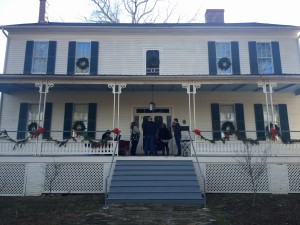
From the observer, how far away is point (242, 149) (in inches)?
456

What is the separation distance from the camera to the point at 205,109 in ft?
48.8

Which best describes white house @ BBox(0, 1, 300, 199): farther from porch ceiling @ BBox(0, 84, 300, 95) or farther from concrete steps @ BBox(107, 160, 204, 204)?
concrete steps @ BBox(107, 160, 204, 204)

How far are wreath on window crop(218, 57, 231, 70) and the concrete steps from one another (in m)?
6.34

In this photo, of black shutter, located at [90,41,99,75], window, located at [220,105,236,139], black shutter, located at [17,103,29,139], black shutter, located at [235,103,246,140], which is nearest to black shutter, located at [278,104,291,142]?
black shutter, located at [235,103,246,140]

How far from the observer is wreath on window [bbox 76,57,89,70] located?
49.4 feet

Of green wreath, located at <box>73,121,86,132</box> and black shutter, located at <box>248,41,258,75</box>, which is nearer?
green wreath, located at <box>73,121,86,132</box>

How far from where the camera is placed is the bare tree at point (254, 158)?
1101cm

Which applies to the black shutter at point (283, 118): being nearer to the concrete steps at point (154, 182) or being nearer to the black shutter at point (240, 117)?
the black shutter at point (240, 117)

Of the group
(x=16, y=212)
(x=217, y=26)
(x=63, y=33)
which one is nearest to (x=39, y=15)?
(x=63, y=33)

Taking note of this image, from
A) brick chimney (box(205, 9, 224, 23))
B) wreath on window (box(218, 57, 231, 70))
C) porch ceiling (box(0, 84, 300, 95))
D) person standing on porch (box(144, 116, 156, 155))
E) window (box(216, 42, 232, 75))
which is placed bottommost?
person standing on porch (box(144, 116, 156, 155))

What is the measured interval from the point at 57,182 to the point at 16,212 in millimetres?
2826

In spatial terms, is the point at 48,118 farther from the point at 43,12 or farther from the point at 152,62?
the point at 43,12

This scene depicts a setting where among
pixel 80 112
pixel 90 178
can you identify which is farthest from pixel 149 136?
pixel 80 112

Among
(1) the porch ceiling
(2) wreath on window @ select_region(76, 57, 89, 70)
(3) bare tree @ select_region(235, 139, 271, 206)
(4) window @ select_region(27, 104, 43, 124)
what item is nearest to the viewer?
(3) bare tree @ select_region(235, 139, 271, 206)
